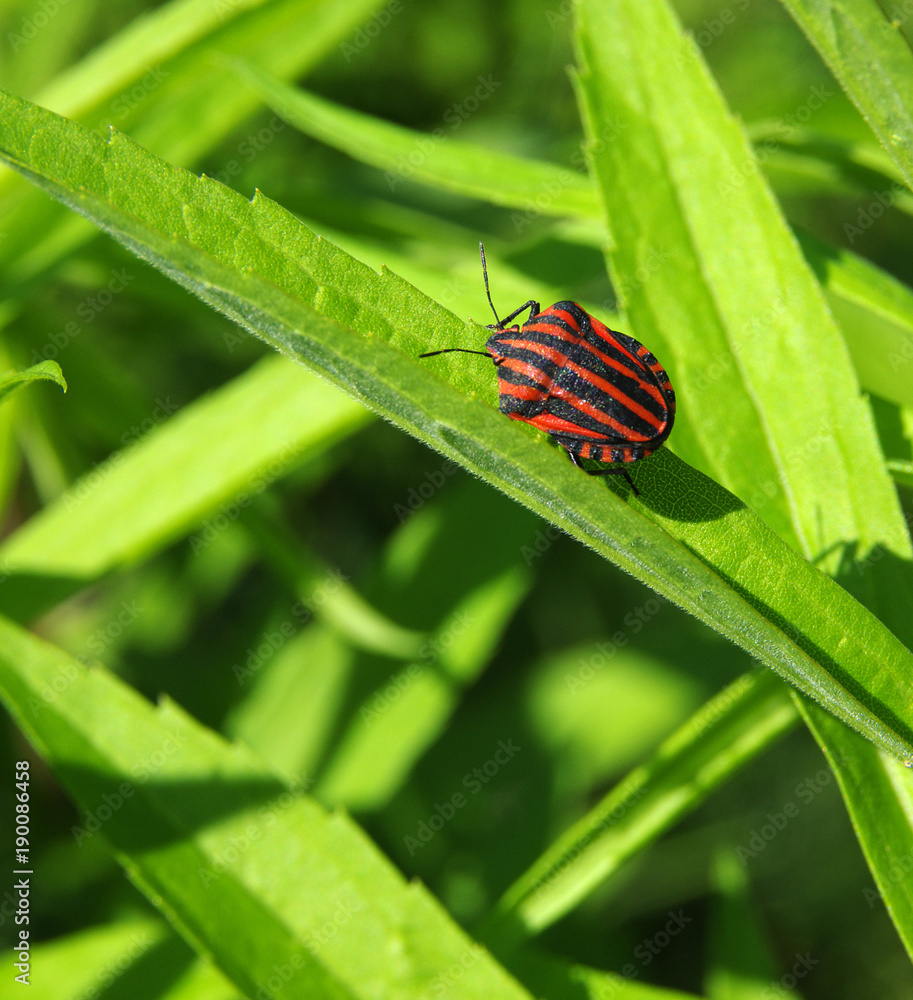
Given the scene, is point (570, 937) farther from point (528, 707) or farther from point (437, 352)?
point (437, 352)

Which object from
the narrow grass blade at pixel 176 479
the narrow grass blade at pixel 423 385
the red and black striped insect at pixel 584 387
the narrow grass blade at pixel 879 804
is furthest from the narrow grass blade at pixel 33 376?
the narrow grass blade at pixel 879 804

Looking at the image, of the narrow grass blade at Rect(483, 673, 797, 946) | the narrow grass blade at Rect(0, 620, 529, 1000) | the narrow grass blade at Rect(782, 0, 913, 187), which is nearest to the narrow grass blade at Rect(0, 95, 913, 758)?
the narrow grass blade at Rect(483, 673, 797, 946)

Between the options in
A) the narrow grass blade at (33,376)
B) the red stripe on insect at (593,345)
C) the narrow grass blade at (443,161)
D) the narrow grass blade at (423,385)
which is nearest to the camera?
the narrow grass blade at (423,385)

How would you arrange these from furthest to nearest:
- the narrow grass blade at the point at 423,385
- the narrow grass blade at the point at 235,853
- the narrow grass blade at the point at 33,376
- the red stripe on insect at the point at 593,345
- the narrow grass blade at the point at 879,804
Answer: the narrow grass blade at the point at 235,853
the red stripe on insect at the point at 593,345
the narrow grass blade at the point at 879,804
the narrow grass blade at the point at 33,376
the narrow grass blade at the point at 423,385

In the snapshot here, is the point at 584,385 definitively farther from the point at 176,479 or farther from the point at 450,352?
the point at 176,479

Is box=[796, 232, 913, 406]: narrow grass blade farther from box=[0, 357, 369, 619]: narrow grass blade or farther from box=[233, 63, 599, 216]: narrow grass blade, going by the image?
box=[0, 357, 369, 619]: narrow grass blade

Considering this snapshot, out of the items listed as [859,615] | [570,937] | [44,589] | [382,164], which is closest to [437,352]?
[859,615]

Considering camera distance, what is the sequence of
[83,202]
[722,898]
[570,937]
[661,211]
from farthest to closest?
[570,937]
[722,898]
[661,211]
[83,202]

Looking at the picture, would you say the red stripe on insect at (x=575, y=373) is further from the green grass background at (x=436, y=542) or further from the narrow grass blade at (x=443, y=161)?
the narrow grass blade at (x=443, y=161)

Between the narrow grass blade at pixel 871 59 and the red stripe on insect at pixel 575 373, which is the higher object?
the narrow grass blade at pixel 871 59

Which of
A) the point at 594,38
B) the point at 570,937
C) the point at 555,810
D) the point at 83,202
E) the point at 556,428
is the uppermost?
the point at 594,38
